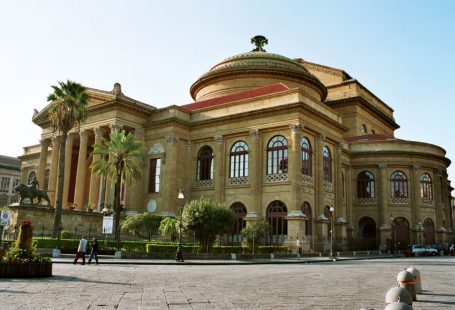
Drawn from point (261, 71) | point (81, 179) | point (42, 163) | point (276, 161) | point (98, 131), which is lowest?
point (81, 179)

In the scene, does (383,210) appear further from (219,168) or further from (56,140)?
(56,140)

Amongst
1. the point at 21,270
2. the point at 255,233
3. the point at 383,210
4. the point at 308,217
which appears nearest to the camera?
the point at 21,270

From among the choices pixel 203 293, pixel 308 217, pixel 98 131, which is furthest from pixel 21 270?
pixel 98 131

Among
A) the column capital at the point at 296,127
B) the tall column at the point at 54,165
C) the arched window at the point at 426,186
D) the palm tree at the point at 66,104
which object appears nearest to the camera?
the palm tree at the point at 66,104

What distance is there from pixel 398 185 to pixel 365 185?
3463mm

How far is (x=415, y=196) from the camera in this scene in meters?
48.3

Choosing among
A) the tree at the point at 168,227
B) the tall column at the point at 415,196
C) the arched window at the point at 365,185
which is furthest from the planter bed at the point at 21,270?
the tall column at the point at 415,196

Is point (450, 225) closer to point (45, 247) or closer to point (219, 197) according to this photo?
point (219, 197)

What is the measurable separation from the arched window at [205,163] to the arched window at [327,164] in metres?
10.5

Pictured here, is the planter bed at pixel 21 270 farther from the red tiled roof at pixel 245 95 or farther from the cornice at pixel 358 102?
the cornice at pixel 358 102

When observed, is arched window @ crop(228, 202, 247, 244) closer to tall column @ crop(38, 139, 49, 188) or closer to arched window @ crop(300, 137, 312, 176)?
arched window @ crop(300, 137, 312, 176)

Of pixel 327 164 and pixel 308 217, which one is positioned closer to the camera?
pixel 308 217

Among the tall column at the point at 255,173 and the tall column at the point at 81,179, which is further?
the tall column at the point at 81,179

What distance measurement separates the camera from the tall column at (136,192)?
41.8 meters
